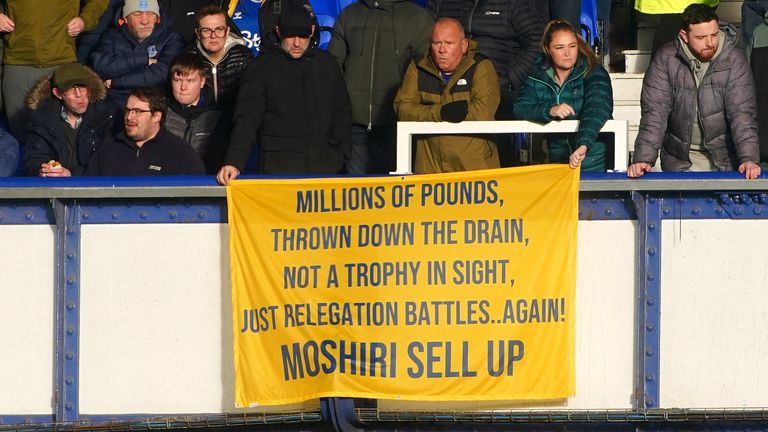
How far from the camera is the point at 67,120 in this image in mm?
10117

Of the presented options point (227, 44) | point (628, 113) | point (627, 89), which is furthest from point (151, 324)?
point (627, 89)

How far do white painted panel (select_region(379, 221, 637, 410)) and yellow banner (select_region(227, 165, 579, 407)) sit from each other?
0.41 ft

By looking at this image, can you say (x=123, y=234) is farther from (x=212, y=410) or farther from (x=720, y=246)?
(x=720, y=246)

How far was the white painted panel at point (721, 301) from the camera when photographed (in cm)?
852

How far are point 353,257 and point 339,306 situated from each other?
0.88ft

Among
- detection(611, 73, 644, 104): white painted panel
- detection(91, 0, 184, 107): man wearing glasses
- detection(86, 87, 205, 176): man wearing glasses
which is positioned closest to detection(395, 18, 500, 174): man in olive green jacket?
detection(86, 87, 205, 176): man wearing glasses

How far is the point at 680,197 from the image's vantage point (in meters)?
8.52

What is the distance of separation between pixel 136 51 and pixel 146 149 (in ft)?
5.93

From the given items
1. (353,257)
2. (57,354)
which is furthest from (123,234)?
(353,257)

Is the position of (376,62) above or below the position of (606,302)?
above

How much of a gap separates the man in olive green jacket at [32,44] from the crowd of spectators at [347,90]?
0.4 inches

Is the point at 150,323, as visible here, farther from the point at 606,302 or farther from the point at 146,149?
the point at 606,302

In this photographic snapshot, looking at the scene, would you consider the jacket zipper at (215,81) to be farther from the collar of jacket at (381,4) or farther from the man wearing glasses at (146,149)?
the collar of jacket at (381,4)

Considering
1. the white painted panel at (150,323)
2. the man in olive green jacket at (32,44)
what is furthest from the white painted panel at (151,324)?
the man in olive green jacket at (32,44)
